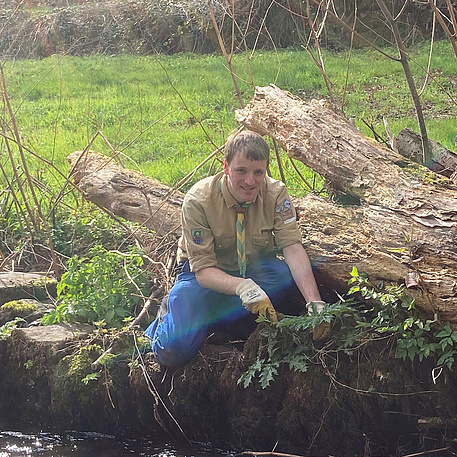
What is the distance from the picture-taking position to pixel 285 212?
4.03m

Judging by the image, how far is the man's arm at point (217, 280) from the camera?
150 inches

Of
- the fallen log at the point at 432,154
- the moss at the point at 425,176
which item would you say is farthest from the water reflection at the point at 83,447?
the fallen log at the point at 432,154

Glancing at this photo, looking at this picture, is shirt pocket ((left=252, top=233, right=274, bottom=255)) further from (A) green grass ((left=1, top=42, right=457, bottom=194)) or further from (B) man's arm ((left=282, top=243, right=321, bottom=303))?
(A) green grass ((left=1, top=42, right=457, bottom=194))

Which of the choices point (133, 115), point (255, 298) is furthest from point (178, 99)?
point (255, 298)

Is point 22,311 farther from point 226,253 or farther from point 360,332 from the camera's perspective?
point 360,332

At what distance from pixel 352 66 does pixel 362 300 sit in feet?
34.8

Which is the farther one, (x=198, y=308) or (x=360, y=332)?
(x=198, y=308)

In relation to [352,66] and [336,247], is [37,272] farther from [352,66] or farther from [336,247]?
[352,66]

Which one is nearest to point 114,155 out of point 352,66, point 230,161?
point 230,161

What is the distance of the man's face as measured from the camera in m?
3.75

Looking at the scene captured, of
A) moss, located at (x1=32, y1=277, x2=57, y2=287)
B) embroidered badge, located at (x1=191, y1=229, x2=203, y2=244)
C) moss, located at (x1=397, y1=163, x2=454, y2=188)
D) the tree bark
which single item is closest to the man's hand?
embroidered badge, located at (x1=191, y1=229, x2=203, y2=244)

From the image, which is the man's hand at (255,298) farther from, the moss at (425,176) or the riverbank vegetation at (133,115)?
the moss at (425,176)

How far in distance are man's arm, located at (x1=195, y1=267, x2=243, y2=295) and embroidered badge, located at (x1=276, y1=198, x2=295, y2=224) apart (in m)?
→ 0.47

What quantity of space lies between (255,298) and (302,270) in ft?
1.25
